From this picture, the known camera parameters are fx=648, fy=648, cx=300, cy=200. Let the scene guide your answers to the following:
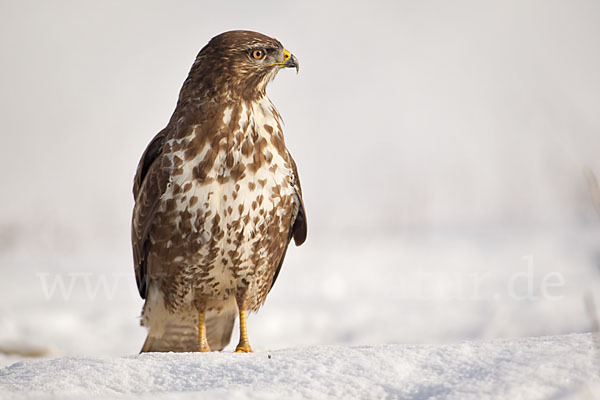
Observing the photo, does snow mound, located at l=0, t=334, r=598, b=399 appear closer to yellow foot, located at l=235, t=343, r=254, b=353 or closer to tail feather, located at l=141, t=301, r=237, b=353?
yellow foot, located at l=235, t=343, r=254, b=353

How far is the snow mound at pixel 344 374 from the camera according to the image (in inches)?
97.6

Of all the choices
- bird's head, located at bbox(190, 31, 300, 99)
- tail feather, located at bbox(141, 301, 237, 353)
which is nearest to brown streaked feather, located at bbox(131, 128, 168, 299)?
tail feather, located at bbox(141, 301, 237, 353)

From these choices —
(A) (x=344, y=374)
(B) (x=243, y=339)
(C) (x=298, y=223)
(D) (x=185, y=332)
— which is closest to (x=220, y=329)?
(D) (x=185, y=332)

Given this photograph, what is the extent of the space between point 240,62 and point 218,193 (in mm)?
975

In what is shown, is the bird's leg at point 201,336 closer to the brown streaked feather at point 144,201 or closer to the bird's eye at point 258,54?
the brown streaked feather at point 144,201

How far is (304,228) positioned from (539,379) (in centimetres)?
270

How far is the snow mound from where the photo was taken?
2479 millimetres

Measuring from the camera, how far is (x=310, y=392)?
2592 mm

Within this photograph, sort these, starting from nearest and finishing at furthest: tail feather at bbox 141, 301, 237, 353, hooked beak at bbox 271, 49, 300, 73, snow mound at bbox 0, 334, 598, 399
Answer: snow mound at bbox 0, 334, 598, 399, hooked beak at bbox 271, 49, 300, 73, tail feather at bbox 141, 301, 237, 353

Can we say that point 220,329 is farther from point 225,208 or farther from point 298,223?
point 225,208

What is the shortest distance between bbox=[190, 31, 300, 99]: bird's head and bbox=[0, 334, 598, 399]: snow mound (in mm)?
2007

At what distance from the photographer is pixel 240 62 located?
4504 mm

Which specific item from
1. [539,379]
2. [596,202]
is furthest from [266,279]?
[596,202]

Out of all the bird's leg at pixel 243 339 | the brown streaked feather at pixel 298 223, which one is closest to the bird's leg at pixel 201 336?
the bird's leg at pixel 243 339
